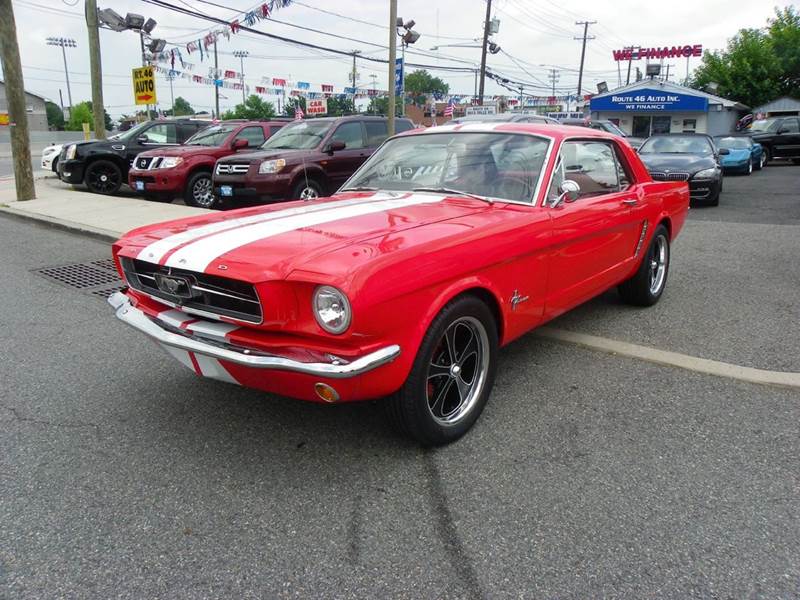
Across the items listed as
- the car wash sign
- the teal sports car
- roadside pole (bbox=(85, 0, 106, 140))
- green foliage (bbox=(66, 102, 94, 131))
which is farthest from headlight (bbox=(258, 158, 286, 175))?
green foliage (bbox=(66, 102, 94, 131))

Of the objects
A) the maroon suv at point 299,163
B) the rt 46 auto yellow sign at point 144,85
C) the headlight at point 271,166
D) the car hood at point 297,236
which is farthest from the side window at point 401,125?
the car hood at point 297,236

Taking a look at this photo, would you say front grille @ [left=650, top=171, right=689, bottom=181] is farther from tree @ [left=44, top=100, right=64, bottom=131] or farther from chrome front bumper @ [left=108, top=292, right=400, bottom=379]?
tree @ [left=44, top=100, right=64, bottom=131]

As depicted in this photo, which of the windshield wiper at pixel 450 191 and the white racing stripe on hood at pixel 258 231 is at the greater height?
the windshield wiper at pixel 450 191

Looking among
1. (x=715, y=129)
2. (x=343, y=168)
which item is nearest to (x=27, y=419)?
(x=343, y=168)

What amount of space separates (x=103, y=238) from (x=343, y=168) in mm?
3739

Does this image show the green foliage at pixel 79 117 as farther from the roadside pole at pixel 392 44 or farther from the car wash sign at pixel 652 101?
the roadside pole at pixel 392 44

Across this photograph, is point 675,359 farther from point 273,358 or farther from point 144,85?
point 144,85

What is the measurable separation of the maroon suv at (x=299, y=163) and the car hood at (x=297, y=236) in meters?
5.36

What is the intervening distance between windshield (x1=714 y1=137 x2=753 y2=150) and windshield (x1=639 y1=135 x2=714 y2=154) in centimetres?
641

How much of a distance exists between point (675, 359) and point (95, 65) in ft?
53.6

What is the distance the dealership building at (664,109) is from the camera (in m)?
36.0

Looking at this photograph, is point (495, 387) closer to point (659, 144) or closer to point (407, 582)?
point (407, 582)

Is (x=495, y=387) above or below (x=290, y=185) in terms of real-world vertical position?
below

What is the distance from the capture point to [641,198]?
4758 mm
